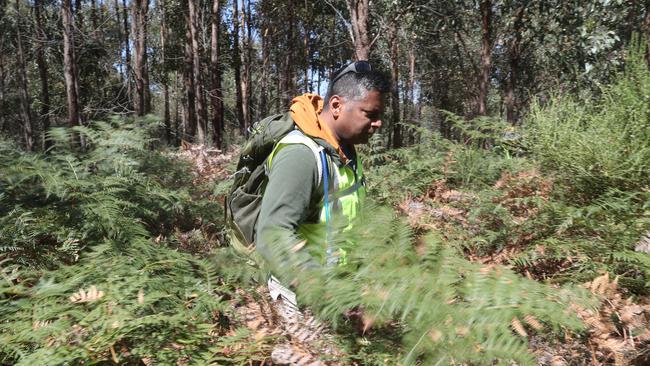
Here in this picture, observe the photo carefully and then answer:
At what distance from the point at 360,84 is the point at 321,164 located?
0.44m

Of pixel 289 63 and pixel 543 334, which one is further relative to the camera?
pixel 289 63

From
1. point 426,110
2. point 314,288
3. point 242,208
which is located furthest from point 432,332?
point 426,110

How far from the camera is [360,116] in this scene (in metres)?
1.99

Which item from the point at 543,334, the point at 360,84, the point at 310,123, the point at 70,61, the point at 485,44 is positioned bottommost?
the point at 543,334

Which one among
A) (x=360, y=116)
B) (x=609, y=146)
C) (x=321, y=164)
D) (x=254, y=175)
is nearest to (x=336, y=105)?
(x=360, y=116)

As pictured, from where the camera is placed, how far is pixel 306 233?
1.77 meters

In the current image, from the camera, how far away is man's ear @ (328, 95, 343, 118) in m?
2.02

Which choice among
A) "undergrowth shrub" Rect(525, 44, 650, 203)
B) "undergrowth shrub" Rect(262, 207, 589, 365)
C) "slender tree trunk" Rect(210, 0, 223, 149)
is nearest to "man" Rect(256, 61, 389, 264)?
"undergrowth shrub" Rect(262, 207, 589, 365)

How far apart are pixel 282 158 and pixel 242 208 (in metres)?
0.36

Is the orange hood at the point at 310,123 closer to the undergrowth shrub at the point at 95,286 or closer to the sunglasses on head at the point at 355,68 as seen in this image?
the sunglasses on head at the point at 355,68

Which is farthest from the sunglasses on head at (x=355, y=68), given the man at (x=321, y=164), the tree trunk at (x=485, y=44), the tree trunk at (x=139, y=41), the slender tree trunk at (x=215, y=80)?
the tree trunk at (x=139, y=41)

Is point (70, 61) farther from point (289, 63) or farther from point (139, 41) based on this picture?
point (289, 63)

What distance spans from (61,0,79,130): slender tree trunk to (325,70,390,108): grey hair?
33.8 feet

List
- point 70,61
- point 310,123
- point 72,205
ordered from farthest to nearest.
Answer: point 70,61 → point 72,205 → point 310,123
